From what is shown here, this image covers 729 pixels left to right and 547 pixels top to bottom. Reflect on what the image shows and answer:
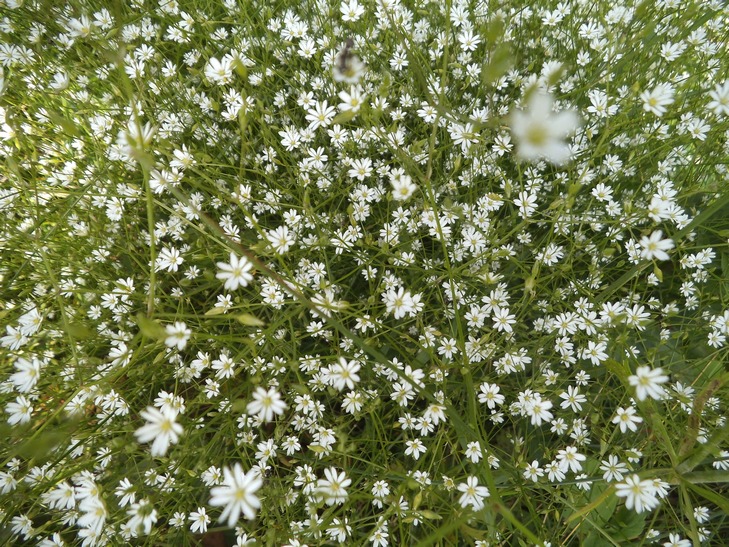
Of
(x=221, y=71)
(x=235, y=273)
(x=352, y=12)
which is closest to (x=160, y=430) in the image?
(x=235, y=273)

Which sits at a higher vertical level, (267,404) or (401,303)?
(401,303)

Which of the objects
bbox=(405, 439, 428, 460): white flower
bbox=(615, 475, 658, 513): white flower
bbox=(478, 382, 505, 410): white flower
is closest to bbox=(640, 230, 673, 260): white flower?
bbox=(615, 475, 658, 513): white flower

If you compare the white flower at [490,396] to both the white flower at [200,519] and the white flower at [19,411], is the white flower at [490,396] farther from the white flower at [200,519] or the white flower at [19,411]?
the white flower at [19,411]

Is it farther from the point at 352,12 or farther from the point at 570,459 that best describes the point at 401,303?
the point at 352,12

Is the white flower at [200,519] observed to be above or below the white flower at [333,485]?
below

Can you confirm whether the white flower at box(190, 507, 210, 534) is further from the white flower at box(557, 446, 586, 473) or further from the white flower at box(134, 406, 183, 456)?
the white flower at box(557, 446, 586, 473)

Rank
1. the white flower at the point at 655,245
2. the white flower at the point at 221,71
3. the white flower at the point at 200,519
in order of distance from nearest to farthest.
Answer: the white flower at the point at 655,245
the white flower at the point at 200,519
the white flower at the point at 221,71

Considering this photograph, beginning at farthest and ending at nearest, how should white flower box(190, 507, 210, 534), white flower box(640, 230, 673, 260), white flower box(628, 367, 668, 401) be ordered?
white flower box(190, 507, 210, 534) < white flower box(640, 230, 673, 260) < white flower box(628, 367, 668, 401)

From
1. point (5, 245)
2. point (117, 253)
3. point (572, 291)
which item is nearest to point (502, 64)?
point (572, 291)

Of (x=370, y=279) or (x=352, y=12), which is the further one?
(x=352, y=12)

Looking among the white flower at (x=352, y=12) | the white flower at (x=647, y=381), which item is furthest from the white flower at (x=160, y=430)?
the white flower at (x=352, y=12)

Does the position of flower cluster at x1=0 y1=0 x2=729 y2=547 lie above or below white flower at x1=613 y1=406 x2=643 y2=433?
above
